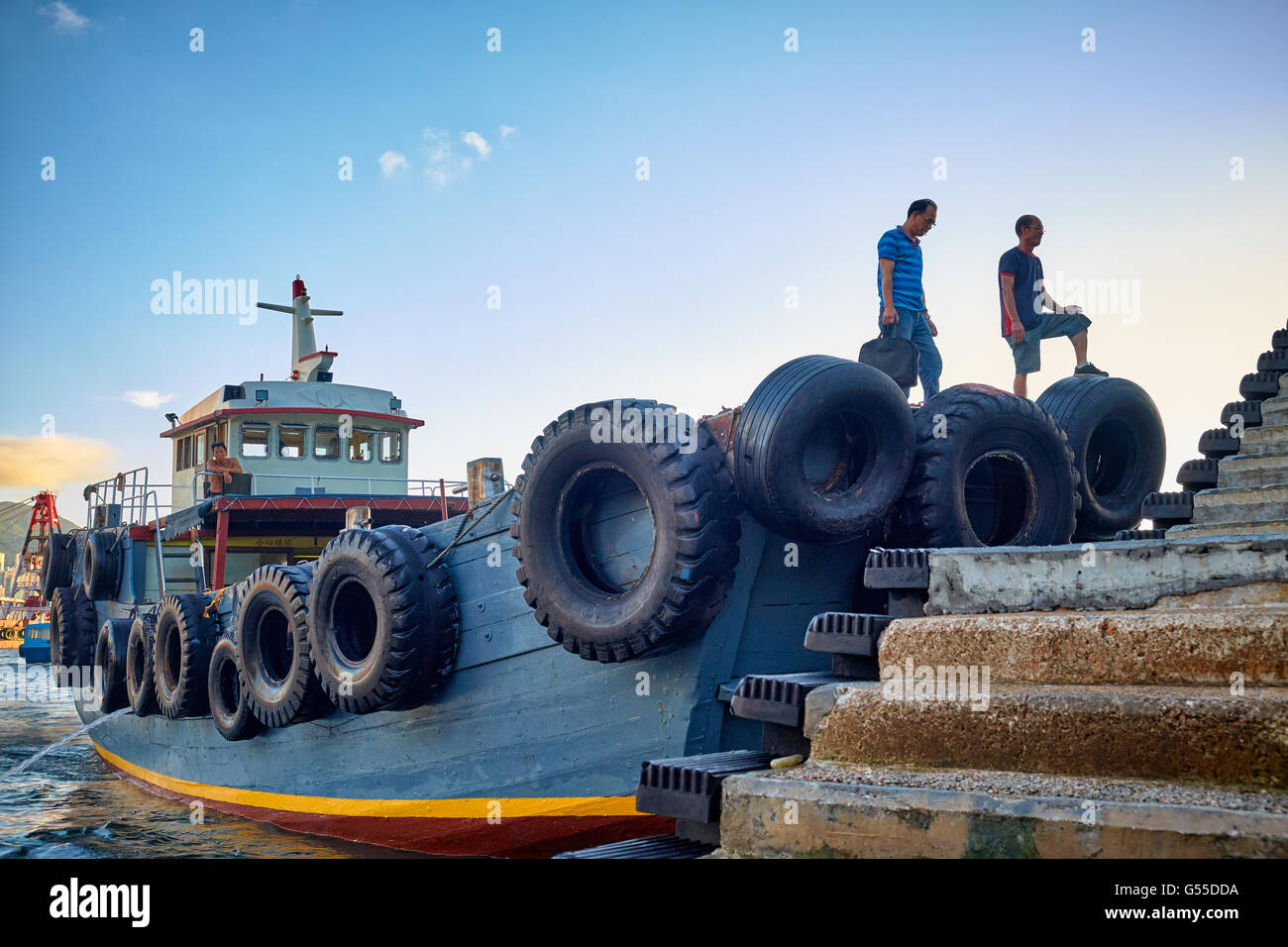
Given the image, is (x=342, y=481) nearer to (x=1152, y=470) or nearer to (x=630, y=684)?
(x=630, y=684)

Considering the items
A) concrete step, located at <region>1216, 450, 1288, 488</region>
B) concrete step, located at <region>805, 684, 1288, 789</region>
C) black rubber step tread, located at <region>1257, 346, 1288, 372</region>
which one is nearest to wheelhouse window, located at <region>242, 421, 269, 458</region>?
concrete step, located at <region>1216, 450, 1288, 488</region>

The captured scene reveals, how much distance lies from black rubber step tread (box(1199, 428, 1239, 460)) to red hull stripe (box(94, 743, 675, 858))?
17.1 ft

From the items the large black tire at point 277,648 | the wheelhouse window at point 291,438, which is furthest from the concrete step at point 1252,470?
the wheelhouse window at point 291,438

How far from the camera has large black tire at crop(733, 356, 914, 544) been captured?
4.75 meters

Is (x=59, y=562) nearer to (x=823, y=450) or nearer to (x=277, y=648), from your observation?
(x=277, y=648)

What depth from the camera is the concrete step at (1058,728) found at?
8.52 feet

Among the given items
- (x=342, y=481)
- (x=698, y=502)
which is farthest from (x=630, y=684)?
(x=342, y=481)

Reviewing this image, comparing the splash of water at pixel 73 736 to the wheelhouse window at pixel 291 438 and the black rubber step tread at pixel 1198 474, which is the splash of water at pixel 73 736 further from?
the black rubber step tread at pixel 1198 474

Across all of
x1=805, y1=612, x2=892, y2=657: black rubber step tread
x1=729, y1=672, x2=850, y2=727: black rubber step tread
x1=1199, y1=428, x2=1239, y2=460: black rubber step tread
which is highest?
x1=1199, y1=428, x2=1239, y2=460: black rubber step tread

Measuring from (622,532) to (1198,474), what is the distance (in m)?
4.57

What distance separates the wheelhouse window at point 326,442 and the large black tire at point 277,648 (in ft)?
20.2

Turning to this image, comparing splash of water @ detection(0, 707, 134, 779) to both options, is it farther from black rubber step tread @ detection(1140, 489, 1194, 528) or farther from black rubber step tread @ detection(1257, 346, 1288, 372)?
black rubber step tread @ detection(1257, 346, 1288, 372)

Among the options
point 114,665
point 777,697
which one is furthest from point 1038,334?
point 114,665

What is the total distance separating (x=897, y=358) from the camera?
595 cm
